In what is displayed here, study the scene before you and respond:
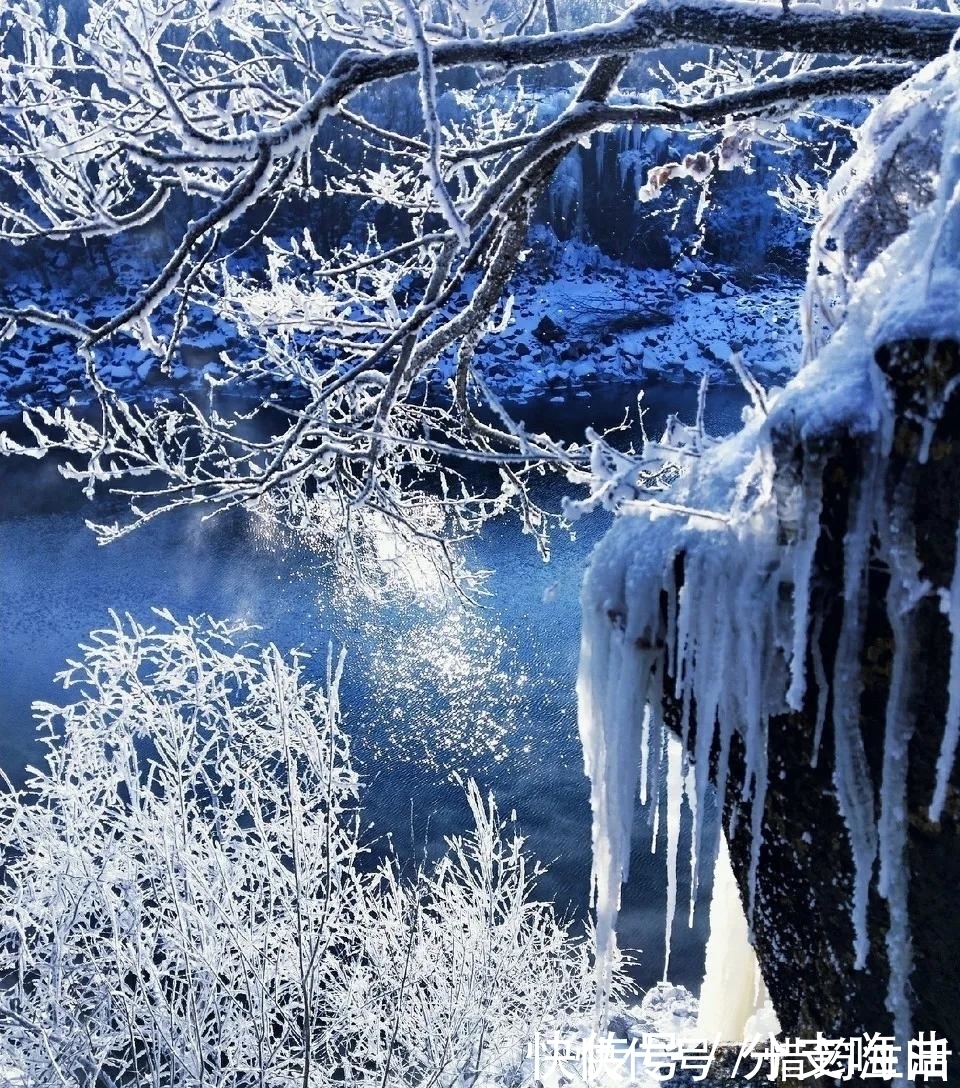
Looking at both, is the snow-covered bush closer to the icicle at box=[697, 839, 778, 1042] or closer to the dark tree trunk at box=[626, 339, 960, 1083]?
the icicle at box=[697, 839, 778, 1042]

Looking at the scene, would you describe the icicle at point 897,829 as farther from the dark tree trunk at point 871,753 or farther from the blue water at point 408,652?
the blue water at point 408,652

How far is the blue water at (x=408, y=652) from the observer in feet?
40.8

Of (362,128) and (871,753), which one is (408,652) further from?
(871,753)

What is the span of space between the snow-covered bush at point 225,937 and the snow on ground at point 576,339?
21639mm

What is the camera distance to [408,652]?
15.3m

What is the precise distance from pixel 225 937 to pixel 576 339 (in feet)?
102

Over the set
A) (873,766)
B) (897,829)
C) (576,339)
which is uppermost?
(576,339)

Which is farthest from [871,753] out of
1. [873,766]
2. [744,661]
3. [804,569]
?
[804,569]

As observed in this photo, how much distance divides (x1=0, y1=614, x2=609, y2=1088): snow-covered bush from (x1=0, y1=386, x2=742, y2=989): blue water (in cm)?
157

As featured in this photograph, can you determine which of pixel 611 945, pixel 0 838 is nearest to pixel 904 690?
pixel 611 945

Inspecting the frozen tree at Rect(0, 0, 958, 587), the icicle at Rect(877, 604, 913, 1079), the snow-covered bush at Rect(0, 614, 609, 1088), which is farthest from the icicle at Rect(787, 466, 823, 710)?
the snow-covered bush at Rect(0, 614, 609, 1088)

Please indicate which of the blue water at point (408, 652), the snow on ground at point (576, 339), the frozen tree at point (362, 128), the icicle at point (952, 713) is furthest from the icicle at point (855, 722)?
the snow on ground at point (576, 339)

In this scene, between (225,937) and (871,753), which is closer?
(871,753)

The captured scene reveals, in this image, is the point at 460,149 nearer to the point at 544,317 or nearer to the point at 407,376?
the point at 407,376
